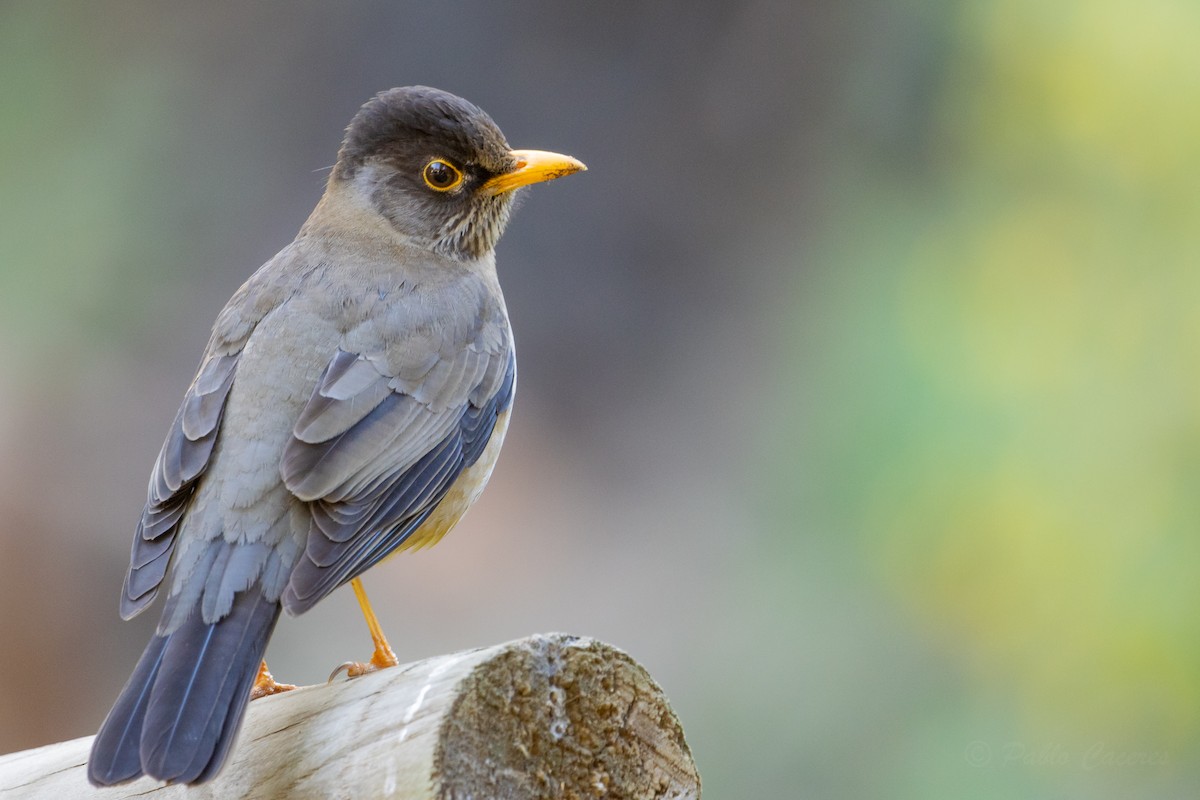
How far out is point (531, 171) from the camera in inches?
165

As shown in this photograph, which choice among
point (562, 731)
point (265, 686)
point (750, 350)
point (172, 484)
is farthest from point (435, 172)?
point (750, 350)

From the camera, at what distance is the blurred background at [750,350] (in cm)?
612

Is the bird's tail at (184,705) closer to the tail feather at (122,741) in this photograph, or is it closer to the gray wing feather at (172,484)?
the tail feather at (122,741)

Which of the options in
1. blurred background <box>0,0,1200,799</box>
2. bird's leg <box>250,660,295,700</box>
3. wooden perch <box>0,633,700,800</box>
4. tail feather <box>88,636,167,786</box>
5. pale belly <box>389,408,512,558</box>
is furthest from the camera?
A: blurred background <box>0,0,1200,799</box>

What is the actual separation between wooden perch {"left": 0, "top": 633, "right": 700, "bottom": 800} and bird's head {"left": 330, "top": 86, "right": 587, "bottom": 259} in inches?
88.4

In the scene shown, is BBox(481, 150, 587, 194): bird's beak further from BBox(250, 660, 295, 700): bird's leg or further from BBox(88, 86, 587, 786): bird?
BBox(250, 660, 295, 700): bird's leg

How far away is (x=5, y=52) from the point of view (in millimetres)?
7039

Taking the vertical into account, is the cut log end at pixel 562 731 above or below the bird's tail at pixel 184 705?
above

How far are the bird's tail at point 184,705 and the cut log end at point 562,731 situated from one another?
1.75 ft

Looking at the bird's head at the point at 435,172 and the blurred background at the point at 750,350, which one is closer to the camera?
the bird's head at the point at 435,172

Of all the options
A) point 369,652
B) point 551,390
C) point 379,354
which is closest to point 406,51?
point 551,390

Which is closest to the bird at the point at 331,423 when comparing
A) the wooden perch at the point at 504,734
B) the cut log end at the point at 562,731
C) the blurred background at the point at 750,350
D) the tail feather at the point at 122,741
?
the tail feather at the point at 122,741

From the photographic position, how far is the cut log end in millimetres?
1971

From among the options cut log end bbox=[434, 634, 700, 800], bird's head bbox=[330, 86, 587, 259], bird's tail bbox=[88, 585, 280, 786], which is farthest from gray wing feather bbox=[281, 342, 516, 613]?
cut log end bbox=[434, 634, 700, 800]
